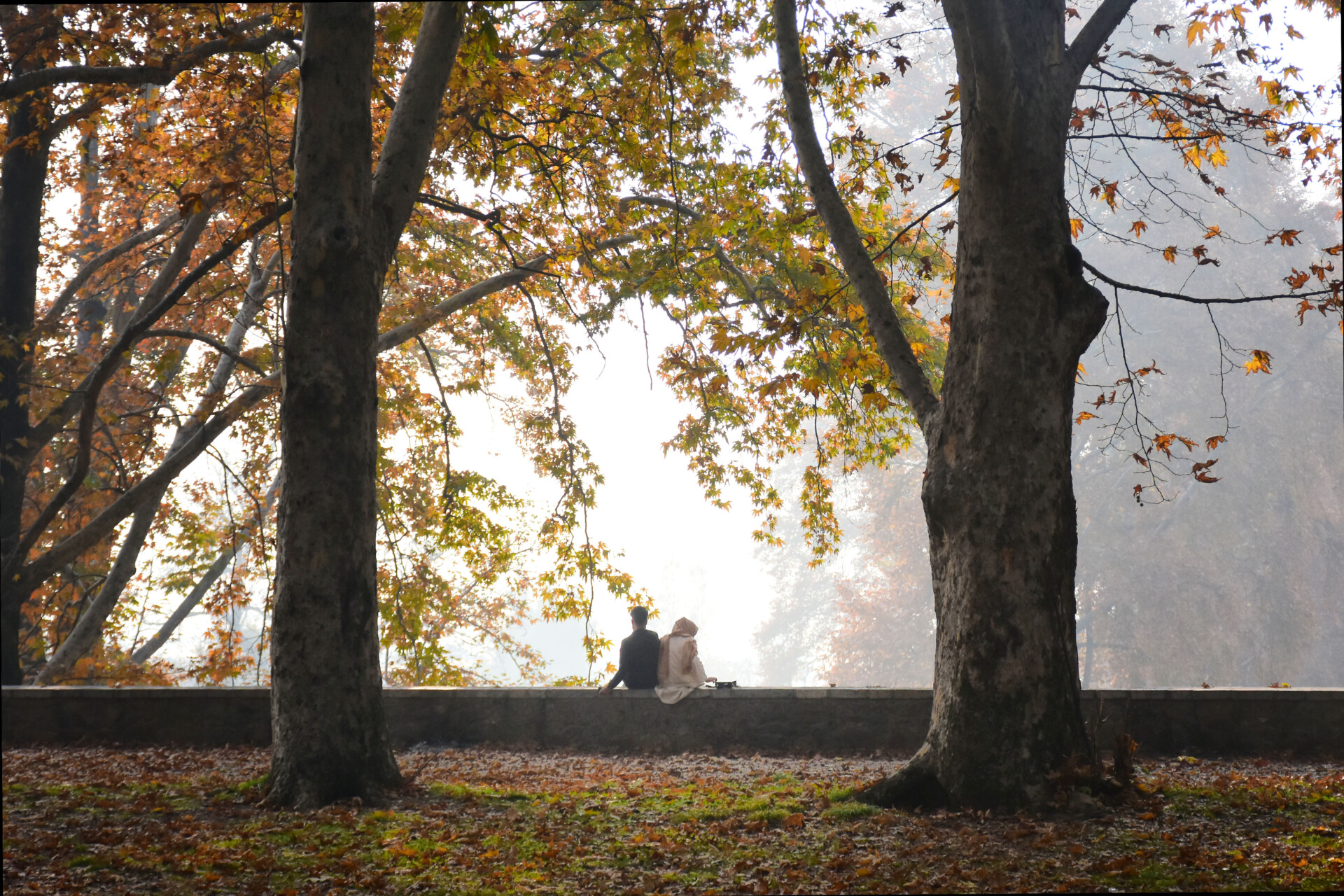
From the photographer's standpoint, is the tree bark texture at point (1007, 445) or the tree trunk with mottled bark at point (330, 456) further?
the tree trunk with mottled bark at point (330, 456)

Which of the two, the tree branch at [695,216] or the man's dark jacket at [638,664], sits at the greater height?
the tree branch at [695,216]

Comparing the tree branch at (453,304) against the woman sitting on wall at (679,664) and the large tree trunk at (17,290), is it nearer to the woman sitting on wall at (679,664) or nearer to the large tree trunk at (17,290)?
the large tree trunk at (17,290)

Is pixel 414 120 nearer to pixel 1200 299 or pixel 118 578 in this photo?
pixel 1200 299

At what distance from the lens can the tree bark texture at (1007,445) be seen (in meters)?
5.01

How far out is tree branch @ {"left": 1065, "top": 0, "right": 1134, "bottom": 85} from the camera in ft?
19.1

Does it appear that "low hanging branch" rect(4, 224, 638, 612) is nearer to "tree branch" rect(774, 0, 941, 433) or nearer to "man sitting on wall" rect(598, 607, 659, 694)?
"tree branch" rect(774, 0, 941, 433)

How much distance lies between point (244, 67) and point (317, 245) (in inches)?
207

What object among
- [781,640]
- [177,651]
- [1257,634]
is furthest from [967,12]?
[177,651]

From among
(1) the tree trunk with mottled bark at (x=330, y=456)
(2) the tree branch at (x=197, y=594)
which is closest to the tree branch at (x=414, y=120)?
(1) the tree trunk with mottled bark at (x=330, y=456)

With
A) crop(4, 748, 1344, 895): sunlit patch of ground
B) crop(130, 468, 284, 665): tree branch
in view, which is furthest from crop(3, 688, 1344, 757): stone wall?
crop(130, 468, 284, 665): tree branch

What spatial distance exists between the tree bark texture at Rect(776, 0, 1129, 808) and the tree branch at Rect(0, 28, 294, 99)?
19.4 feet

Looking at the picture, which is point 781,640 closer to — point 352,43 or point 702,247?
point 702,247

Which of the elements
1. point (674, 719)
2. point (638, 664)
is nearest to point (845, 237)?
point (638, 664)

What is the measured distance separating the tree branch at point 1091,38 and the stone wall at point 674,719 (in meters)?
4.95
